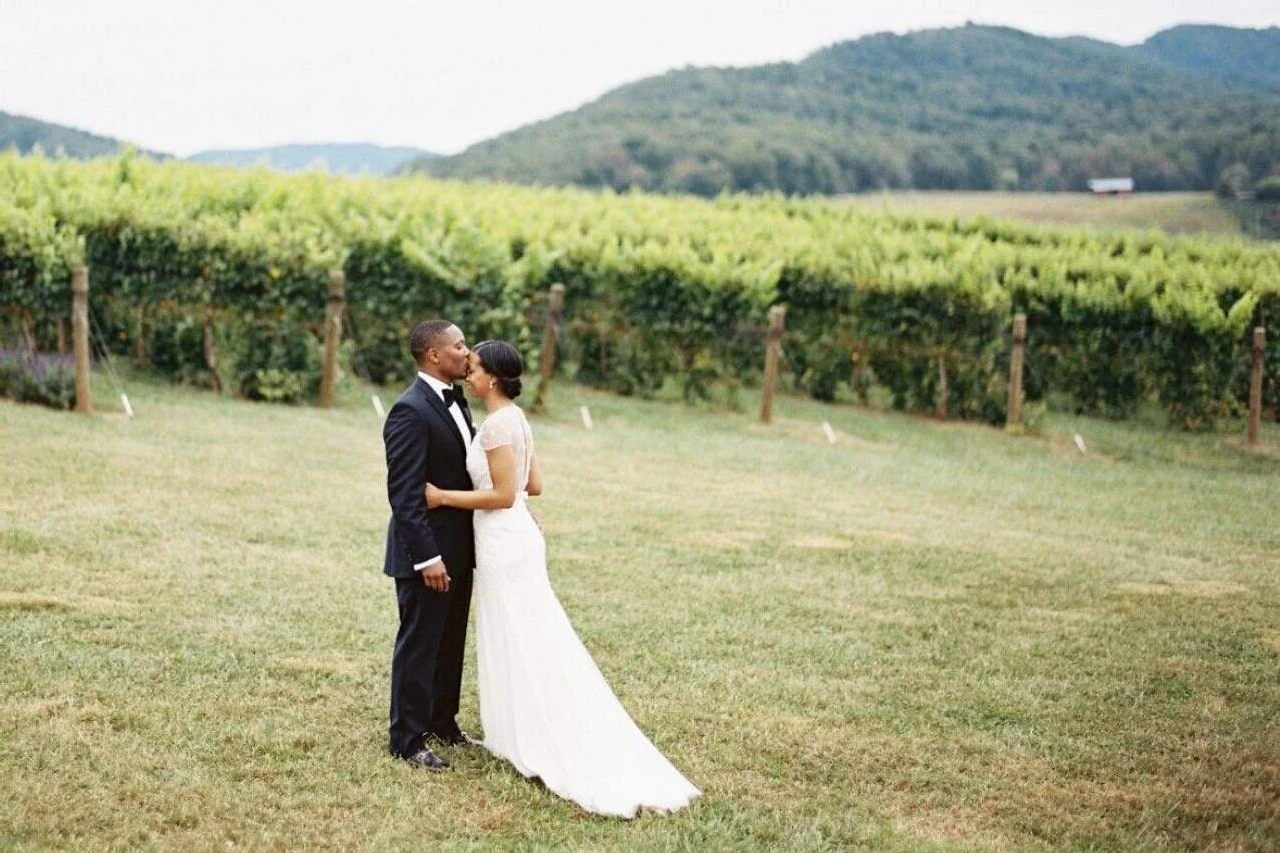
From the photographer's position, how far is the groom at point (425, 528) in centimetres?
624

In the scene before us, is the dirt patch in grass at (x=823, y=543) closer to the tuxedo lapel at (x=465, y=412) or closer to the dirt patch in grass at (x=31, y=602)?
the tuxedo lapel at (x=465, y=412)

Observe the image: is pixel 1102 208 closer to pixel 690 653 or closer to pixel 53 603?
pixel 690 653

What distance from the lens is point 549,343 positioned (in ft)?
68.6

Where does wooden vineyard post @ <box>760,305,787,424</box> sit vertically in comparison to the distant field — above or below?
below

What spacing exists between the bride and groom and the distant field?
49.7 m

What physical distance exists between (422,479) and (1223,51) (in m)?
120

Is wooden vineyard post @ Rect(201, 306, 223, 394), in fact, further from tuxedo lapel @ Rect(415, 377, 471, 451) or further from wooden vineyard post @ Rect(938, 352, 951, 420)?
tuxedo lapel @ Rect(415, 377, 471, 451)

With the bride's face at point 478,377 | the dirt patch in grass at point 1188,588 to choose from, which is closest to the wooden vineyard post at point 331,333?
the dirt patch in grass at point 1188,588

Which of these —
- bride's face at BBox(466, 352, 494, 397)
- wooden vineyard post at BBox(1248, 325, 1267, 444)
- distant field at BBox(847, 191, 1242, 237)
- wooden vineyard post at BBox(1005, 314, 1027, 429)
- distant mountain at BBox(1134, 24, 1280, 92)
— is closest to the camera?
bride's face at BBox(466, 352, 494, 397)

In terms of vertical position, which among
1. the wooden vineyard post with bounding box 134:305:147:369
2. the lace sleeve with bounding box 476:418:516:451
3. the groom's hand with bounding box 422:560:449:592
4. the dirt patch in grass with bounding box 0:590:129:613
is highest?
the lace sleeve with bounding box 476:418:516:451

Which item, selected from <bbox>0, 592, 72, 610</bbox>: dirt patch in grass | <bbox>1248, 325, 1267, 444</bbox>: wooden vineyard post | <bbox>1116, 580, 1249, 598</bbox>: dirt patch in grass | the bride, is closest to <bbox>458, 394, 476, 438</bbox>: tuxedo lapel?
the bride

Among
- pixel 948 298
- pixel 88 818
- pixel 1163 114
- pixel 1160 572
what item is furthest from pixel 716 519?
pixel 1163 114

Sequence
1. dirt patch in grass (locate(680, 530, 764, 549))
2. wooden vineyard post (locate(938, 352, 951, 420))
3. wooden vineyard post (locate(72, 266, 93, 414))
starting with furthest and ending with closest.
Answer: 1. wooden vineyard post (locate(938, 352, 951, 420))
2. wooden vineyard post (locate(72, 266, 93, 414))
3. dirt patch in grass (locate(680, 530, 764, 549))

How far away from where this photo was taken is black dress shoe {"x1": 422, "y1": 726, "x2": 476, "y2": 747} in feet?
22.5
